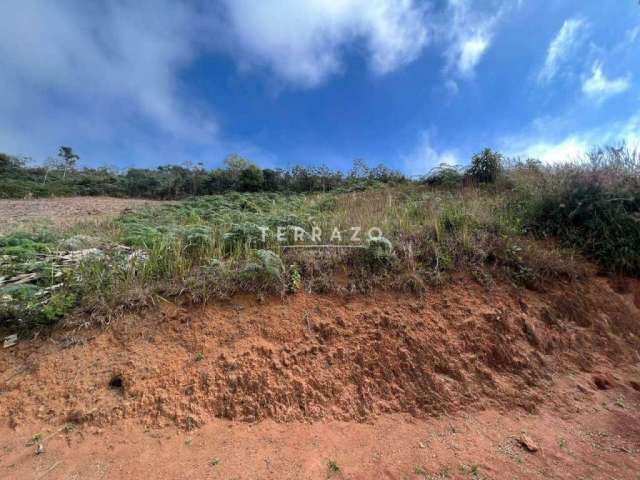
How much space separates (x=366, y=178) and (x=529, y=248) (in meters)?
8.96

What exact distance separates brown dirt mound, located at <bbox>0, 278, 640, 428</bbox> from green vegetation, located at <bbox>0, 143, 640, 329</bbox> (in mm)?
248

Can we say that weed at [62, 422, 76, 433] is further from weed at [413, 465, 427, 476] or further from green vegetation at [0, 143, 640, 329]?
weed at [413, 465, 427, 476]

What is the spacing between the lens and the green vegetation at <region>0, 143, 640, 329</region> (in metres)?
3.14

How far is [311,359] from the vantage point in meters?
2.78

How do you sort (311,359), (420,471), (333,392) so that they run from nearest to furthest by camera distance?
(420,471) → (333,392) → (311,359)

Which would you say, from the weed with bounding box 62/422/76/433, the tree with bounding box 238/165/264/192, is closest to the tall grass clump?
the weed with bounding box 62/422/76/433

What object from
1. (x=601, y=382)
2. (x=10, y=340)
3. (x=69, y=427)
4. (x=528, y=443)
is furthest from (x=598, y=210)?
(x=10, y=340)

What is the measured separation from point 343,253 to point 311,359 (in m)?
1.41

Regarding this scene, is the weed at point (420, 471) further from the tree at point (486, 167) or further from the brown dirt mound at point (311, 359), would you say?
the tree at point (486, 167)

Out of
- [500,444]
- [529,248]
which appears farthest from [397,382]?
[529,248]

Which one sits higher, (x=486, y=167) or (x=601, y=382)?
(x=486, y=167)

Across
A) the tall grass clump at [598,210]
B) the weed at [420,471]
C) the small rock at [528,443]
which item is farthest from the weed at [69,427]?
the tall grass clump at [598,210]

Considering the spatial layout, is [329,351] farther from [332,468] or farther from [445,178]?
[445,178]

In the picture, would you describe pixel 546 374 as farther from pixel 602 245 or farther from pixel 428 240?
pixel 602 245
